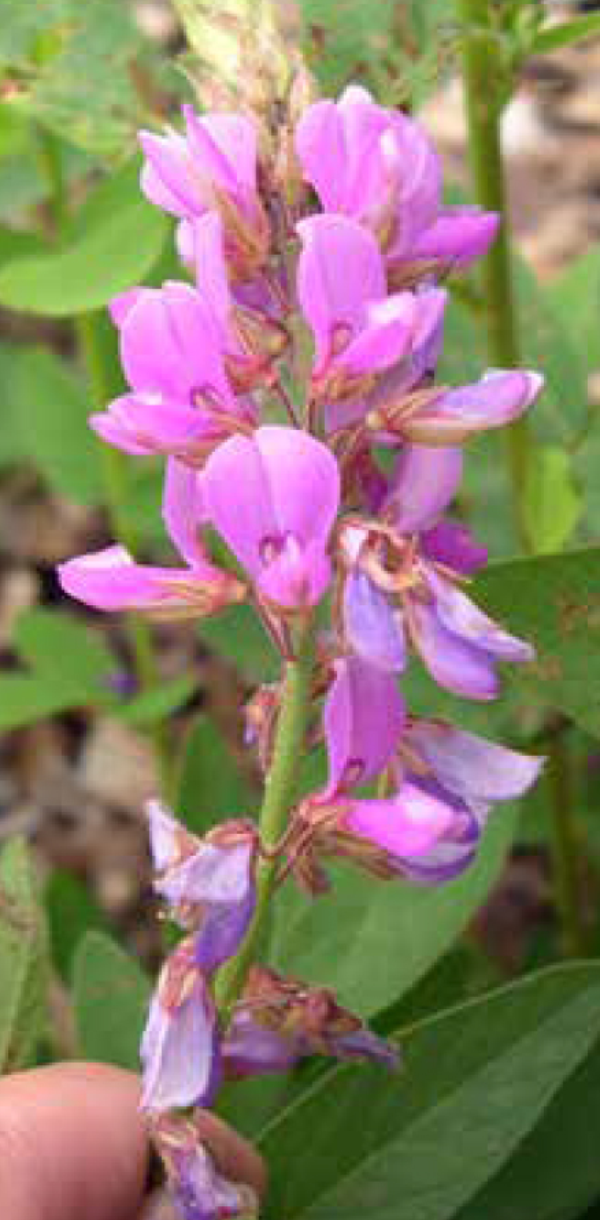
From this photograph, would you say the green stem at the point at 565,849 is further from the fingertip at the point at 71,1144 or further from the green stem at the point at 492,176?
the fingertip at the point at 71,1144

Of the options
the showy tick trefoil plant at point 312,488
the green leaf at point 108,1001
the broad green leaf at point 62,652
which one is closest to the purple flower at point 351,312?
the showy tick trefoil plant at point 312,488

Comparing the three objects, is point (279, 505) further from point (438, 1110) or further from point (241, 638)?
point (241, 638)

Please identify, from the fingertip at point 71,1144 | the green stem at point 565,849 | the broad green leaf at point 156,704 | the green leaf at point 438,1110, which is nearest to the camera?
the fingertip at point 71,1144

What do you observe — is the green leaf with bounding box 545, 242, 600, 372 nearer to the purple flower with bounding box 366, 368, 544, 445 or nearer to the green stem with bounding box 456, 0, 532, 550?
the green stem with bounding box 456, 0, 532, 550

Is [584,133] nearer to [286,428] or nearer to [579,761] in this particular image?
[579,761]

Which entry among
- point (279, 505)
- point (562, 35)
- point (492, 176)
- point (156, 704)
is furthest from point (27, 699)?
point (279, 505)

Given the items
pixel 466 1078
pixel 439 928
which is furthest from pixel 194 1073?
pixel 439 928

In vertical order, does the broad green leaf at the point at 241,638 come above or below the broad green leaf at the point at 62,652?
above
